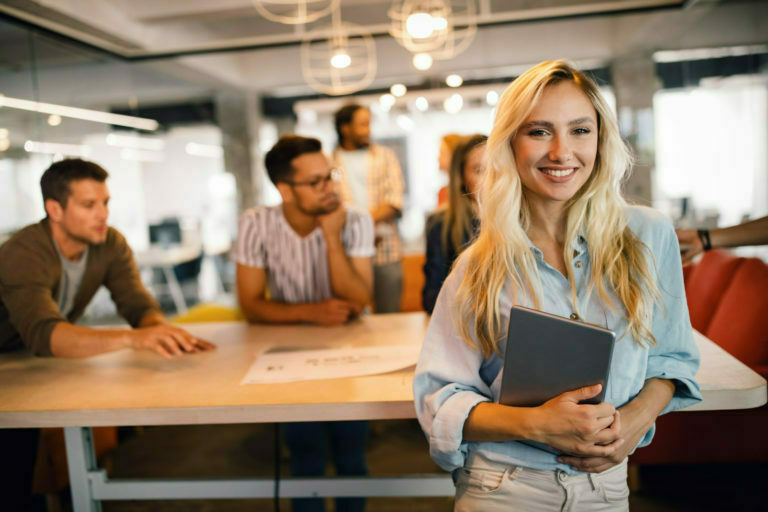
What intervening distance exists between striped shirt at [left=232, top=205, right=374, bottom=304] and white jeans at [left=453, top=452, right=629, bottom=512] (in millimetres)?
1308

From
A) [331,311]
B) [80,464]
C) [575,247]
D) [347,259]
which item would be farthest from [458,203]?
[80,464]

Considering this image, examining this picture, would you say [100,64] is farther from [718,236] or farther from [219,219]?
[718,236]

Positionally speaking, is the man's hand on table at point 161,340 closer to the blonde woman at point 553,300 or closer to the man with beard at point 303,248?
the man with beard at point 303,248

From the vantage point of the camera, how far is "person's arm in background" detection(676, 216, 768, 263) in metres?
1.64

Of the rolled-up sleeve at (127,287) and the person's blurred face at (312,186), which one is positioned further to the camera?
the person's blurred face at (312,186)

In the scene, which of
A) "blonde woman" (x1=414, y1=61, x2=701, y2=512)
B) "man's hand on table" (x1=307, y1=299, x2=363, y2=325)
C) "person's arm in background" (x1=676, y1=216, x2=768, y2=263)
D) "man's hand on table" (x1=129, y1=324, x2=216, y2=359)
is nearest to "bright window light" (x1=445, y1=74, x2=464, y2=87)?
"man's hand on table" (x1=307, y1=299, x2=363, y2=325)

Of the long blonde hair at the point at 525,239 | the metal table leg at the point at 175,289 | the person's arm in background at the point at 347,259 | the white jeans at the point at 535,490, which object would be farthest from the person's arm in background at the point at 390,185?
the white jeans at the point at 535,490

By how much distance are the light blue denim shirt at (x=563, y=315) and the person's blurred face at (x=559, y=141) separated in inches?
5.2

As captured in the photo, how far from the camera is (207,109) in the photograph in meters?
5.56

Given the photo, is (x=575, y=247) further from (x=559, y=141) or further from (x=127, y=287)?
(x=127, y=287)

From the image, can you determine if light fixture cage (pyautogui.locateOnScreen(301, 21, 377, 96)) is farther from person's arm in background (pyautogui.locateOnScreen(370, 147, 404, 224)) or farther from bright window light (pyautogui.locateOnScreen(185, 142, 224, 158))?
bright window light (pyautogui.locateOnScreen(185, 142, 224, 158))

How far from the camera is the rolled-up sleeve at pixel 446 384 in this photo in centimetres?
105

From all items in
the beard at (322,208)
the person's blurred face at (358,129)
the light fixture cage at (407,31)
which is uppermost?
the light fixture cage at (407,31)

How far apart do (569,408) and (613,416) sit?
0.10 meters
